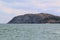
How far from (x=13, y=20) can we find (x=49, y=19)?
35672mm

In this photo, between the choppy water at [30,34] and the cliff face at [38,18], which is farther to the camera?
the cliff face at [38,18]

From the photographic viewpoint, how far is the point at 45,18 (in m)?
179

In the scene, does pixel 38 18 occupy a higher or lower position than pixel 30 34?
lower

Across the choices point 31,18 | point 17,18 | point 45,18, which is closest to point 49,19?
point 45,18

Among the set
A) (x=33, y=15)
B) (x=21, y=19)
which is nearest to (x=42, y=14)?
(x=33, y=15)

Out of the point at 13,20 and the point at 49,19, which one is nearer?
the point at 49,19

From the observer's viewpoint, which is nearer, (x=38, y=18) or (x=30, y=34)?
(x=30, y=34)

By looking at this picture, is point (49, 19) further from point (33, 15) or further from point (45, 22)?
point (33, 15)

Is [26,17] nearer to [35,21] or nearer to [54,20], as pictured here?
[35,21]

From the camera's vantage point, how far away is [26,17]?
614 feet

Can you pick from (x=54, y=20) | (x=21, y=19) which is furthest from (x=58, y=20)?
(x=21, y=19)

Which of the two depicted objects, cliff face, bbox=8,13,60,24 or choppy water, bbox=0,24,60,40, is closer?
choppy water, bbox=0,24,60,40

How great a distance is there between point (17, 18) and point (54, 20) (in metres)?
34.4

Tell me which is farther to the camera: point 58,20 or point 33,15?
point 33,15
